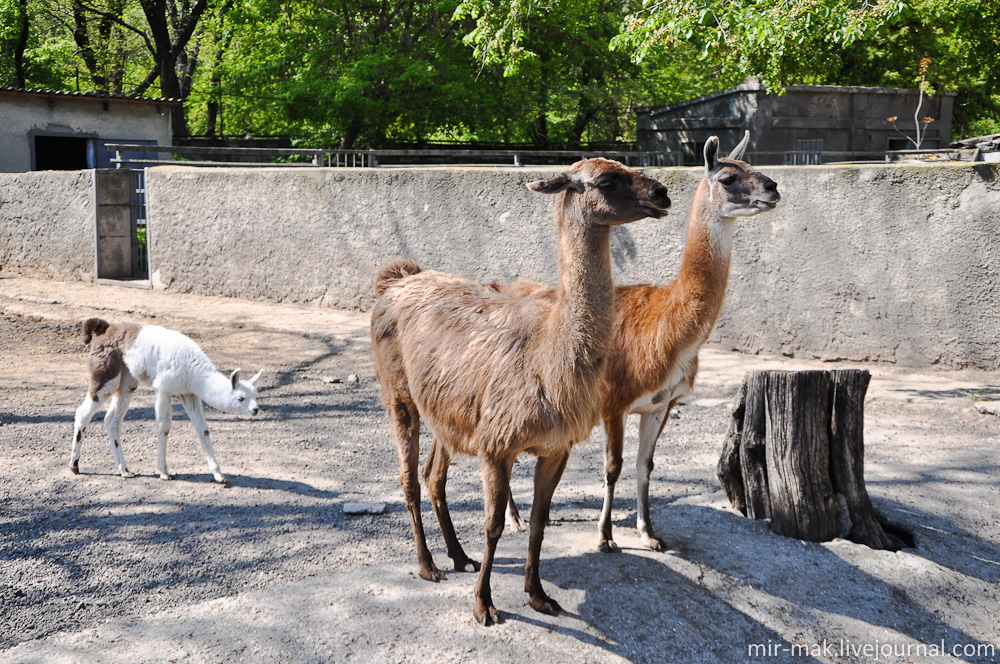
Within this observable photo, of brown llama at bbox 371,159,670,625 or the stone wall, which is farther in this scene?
the stone wall

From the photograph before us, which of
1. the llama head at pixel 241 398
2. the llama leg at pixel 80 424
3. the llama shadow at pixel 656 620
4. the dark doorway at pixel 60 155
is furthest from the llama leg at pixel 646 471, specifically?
the dark doorway at pixel 60 155

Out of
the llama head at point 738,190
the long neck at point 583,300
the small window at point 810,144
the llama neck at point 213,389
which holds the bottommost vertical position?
the llama neck at point 213,389

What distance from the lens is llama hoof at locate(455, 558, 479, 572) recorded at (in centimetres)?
395

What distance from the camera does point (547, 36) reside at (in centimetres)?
2111

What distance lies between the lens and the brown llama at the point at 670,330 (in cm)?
421

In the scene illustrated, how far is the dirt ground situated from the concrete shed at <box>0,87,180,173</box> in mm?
13124

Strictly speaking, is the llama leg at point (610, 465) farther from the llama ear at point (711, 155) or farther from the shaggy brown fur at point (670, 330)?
the llama ear at point (711, 155)

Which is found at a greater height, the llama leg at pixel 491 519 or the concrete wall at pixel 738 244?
the concrete wall at pixel 738 244

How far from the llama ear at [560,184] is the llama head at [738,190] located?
1335 millimetres

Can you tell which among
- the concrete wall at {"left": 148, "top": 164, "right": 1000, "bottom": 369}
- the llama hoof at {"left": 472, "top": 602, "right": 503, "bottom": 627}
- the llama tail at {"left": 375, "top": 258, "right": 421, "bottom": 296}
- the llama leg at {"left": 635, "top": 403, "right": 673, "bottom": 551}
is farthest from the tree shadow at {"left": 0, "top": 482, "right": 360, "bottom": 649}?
the concrete wall at {"left": 148, "top": 164, "right": 1000, "bottom": 369}

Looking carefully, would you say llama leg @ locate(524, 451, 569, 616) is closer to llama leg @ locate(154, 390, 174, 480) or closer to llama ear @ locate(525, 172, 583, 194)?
llama ear @ locate(525, 172, 583, 194)

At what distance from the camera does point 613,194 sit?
3.27 metres

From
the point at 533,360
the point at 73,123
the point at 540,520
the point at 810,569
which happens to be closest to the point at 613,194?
the point at 533,360

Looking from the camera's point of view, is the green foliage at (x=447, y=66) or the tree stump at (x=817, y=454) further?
the green foliage at (x=447, y=66)
